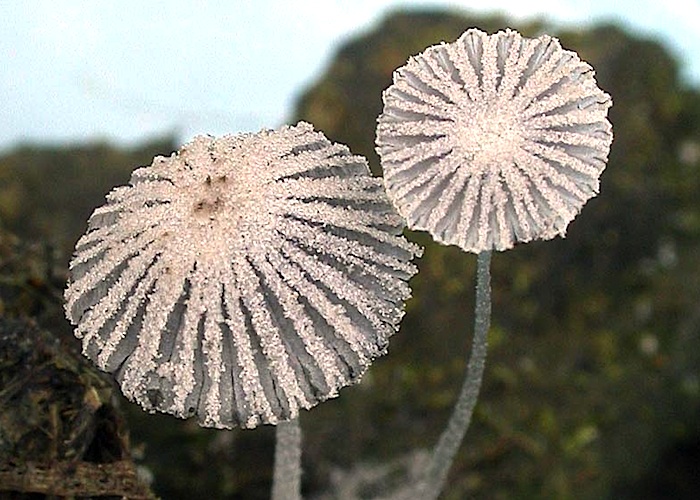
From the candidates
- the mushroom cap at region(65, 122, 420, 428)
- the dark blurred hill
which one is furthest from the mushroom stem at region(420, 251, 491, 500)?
the dark blurred hill

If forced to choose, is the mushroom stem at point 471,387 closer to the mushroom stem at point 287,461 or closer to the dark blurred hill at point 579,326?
the mushroom stem at point 287,461

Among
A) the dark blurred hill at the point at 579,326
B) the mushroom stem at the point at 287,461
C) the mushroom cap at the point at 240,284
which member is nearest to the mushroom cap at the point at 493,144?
the mushroom cap at the point at 240,284

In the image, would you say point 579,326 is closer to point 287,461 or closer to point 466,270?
point 466,270

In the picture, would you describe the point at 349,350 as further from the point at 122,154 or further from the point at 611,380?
the point at 122,154

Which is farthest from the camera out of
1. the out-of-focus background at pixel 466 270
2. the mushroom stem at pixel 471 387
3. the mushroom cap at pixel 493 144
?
the out-of-focus background at pixel 466 270

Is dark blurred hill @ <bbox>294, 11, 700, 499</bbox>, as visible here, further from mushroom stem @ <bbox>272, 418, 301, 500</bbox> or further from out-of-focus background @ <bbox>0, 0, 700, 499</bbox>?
mushroom stem @ <bbox>272, 418, 301, 500</bbox>

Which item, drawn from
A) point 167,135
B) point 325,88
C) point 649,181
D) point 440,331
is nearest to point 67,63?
point 167,135

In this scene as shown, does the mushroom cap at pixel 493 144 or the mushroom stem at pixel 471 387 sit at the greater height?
the mushroom cap at pixel 493 144
